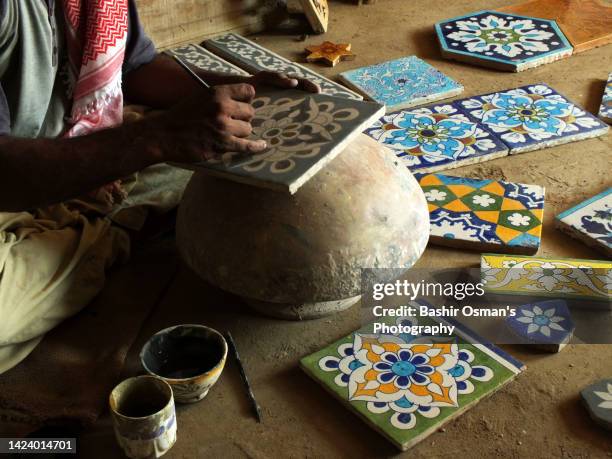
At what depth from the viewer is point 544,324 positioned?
6.57 ft

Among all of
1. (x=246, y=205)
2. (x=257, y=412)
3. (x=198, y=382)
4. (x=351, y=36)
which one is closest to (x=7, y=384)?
(x=198, y=382)

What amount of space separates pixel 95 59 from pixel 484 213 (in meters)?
1.32

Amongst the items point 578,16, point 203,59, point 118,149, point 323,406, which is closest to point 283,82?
point 118,149

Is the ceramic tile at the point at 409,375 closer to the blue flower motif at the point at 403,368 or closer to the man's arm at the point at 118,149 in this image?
the blue flower motif at the point at 403,368

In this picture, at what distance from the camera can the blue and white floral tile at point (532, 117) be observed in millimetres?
2906

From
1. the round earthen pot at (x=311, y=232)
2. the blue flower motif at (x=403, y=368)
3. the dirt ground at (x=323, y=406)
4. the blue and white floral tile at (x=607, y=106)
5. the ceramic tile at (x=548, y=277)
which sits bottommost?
the dirt ground at (x=323, y=406)

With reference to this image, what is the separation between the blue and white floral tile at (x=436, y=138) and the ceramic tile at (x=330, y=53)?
0.65 meters

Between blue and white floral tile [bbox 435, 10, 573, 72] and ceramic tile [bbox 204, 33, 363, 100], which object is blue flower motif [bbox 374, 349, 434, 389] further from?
blue and white floral tile [bbox 435, 10, 573, 72]

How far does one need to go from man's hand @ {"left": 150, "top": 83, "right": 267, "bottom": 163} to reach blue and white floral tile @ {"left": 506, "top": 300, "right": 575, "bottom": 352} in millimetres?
855

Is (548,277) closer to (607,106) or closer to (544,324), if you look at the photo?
(544,324)

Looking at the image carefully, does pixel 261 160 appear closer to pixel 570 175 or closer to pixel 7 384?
pixel 7 384

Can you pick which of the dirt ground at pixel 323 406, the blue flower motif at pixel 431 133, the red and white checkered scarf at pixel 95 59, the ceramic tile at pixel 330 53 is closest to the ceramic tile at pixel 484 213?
the dirt ground at pixel 323 406

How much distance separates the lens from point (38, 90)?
2.03m

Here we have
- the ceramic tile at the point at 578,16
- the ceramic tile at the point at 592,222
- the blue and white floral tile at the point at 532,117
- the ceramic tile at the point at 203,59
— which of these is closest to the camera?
the ceramic tile at the point at 592,222
